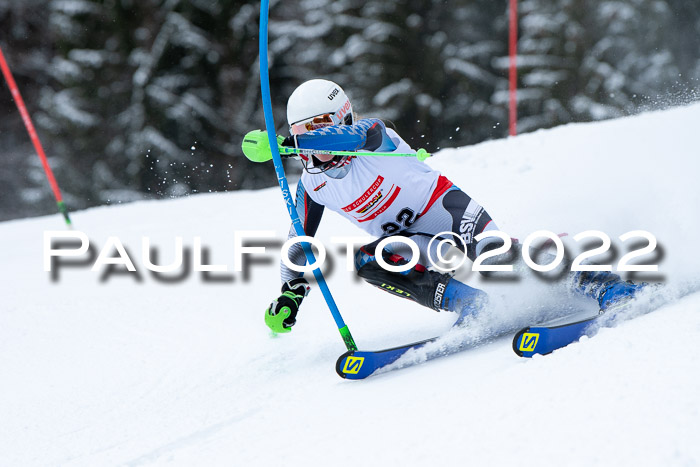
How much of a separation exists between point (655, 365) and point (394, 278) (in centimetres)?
152

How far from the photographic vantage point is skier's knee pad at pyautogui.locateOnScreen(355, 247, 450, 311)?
10.4 feet

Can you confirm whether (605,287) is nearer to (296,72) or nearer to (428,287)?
(428,287)

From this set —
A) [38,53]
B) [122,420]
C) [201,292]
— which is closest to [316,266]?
[122,420]

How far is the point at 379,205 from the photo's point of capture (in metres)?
3.30

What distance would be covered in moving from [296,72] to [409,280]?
1228cm

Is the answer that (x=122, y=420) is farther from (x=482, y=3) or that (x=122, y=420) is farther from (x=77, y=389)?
(x=482, y=3)

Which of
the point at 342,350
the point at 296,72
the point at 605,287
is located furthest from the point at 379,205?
the point at 296,72

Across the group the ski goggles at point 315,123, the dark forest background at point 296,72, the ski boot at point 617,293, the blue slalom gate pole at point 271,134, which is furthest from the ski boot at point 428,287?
the dark forest background at point 296,72

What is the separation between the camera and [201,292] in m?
4.93

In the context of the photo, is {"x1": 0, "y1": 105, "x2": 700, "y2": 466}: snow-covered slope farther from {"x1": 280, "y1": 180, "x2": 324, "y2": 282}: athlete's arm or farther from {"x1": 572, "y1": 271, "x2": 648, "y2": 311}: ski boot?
{"x1": 280, "y1": 180, "x2": 324, "y2": 282}: athlete's arm

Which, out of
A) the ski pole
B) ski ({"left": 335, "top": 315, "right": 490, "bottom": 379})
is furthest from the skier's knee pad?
the ski pole

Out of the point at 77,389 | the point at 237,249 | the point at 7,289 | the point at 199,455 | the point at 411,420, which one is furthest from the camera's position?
the point at 237,249

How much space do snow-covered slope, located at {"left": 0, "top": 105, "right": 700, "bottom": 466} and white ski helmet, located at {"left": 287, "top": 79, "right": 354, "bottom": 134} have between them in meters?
1.10

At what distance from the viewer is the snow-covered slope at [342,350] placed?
172 cm
